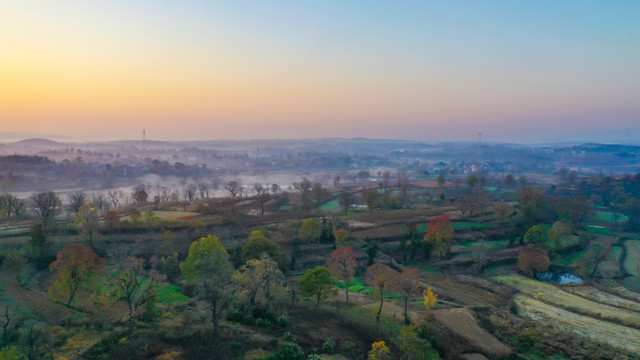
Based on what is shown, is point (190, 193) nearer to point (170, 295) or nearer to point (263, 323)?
point (170, 295)

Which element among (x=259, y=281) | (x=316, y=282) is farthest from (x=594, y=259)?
(x=259, y=281)

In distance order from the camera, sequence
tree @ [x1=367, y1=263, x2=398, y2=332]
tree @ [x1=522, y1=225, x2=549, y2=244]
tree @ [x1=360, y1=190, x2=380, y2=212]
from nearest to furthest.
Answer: tree @ [x1=367, y1=263, x2=398, y2=332], tree @ [x1=522, y1=225, x2=549, y2=244], tree @ [x1=360, y1=190, x2=380, y2=212]

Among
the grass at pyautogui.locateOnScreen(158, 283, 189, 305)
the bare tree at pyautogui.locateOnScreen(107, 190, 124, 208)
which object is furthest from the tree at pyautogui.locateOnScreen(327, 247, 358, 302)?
the bare tree at pyautogui.locateOnScreen(107, 190, 124, 208)

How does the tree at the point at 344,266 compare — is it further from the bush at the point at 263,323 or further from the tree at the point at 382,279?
the bush at the point at 263,323

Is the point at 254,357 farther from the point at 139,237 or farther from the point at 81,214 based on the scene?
the point at 81,214

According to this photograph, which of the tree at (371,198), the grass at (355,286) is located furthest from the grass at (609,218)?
the grass at (355,286)

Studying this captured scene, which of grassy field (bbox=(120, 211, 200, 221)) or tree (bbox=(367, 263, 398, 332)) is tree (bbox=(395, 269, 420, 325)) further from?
grassy field (bbox=(120, 211, 200, 221))

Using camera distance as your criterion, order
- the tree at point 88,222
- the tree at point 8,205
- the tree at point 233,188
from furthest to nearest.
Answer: the tree at point 233,188 → the tree at point 8,205 → the tree at point 88,222
